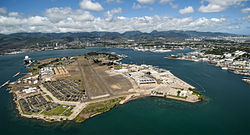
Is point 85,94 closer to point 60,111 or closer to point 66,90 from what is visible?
point 66,90

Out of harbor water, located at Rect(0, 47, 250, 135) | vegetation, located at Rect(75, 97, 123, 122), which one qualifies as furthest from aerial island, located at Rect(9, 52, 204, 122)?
harbor water, located at Rect(0, 47, 250, 135)

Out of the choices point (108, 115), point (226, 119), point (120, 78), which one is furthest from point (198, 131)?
point (120, 78)

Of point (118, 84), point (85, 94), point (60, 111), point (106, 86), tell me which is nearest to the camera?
point (60, 111)

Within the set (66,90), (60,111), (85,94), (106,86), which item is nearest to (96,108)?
(60,111)

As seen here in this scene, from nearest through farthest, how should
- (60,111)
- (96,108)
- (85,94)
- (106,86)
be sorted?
(60,111) < (96,108) < (85,94) < (106,86)

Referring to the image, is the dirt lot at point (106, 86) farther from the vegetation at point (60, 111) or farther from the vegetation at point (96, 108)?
the vegetation at point (60, 111)

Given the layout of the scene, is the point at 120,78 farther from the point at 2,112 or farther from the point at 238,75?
the point at 238,75

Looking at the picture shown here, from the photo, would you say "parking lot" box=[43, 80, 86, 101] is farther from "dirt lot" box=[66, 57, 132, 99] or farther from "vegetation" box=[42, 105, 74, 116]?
"vegetation" box=[42, 105, 74, 116]

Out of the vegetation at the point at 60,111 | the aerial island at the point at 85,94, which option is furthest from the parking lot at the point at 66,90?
the vegetation at the point at 60,111
